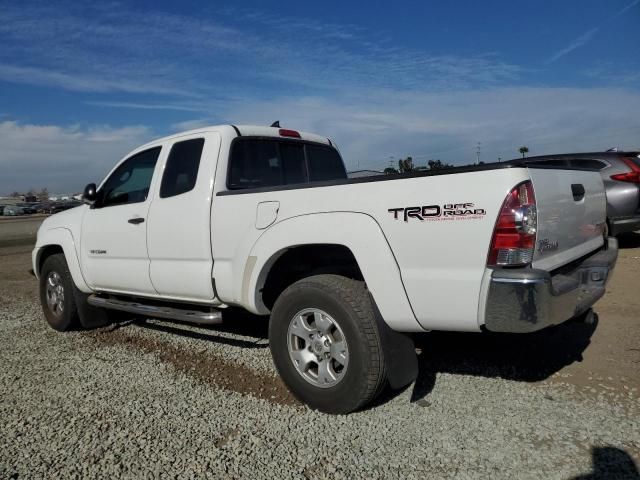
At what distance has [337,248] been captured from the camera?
349 cm

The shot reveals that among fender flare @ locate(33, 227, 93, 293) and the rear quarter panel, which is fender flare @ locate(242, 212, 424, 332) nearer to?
the rear quarter panel

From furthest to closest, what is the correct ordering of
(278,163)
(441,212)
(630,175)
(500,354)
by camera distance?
(630,175), (278,163), (500,354), (441,212)

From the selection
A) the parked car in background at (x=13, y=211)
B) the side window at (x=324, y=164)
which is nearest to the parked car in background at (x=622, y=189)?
the side window at (x=324, y=164)

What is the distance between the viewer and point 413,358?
3.17m

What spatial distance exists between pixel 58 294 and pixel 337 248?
388cm

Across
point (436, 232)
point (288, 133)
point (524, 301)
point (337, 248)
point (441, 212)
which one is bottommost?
point (524, 301)

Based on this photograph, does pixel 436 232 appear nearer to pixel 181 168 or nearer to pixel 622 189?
pixel 181 168

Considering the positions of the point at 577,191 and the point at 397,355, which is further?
the point at 577,191

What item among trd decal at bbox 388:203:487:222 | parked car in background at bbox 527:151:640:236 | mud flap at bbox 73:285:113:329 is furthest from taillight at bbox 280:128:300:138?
parked car in background at bbox 527:151:640:236

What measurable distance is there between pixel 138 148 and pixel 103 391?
7.81ft

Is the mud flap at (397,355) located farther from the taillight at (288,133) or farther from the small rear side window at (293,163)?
the taillight at (288,133)

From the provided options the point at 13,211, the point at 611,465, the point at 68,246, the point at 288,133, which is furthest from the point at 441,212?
the point at 13,211

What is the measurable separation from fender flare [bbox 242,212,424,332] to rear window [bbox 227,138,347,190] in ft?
3.18

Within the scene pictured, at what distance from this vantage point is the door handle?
3.21 metres
